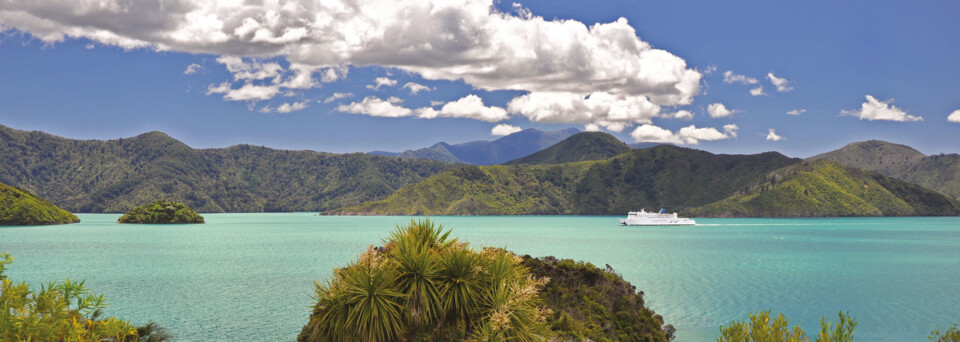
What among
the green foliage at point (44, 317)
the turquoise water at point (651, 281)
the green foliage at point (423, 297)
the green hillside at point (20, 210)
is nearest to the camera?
the green foliage at point (44, 317)

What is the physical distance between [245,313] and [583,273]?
69.9ft

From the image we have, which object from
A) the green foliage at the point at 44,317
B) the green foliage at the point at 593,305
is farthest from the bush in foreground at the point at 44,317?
the green foliage at the point at 593,305

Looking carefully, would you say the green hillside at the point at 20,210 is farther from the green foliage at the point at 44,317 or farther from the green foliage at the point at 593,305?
the green foliage at the point at 44,317

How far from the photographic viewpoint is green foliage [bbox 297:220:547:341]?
14.1 meters

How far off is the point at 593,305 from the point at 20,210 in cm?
20552

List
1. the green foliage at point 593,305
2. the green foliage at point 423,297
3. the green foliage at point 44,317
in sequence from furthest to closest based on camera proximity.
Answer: the green foliage at point 593,305 → the green foliage at point 423,297 → the green foliage at point 44,317

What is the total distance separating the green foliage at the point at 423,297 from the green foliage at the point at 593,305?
305 inches

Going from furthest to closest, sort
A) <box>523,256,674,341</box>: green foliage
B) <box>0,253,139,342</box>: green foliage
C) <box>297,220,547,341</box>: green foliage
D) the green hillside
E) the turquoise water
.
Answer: the green hillside → the turquoise water → <box>523,256,674,341</box>: green foliage → <box>297,220,547,341</box>: green foliage → <box>0,253,139,342</box>: green foliage

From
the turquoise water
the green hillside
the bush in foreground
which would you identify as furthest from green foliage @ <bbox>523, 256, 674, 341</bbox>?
the green hillside

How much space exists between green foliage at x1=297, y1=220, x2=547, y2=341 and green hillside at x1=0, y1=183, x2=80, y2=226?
8116 inches

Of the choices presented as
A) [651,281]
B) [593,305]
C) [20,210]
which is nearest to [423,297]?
[593,305]

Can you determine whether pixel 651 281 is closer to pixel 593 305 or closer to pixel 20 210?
pixel 593 305

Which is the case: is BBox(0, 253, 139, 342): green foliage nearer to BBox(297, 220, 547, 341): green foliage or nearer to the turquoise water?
BBox(297, 220, 547, 341): green foliage

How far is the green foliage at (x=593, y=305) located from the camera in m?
23.1
